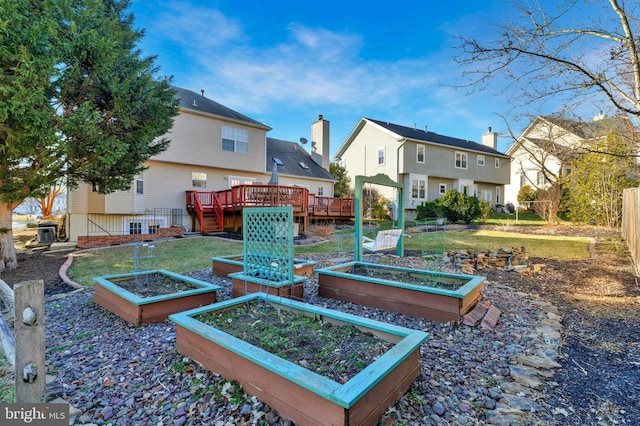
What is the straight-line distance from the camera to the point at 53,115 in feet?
21.7

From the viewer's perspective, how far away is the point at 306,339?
118 inches

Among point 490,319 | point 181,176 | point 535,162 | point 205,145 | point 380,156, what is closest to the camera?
Answer: point 490,319

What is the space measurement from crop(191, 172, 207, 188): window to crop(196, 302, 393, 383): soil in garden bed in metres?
13.0

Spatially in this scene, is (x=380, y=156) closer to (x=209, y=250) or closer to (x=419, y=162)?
(x=419, y=162)

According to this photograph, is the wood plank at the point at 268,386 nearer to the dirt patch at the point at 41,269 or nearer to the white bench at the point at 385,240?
the dirt patch at the point at 41,269

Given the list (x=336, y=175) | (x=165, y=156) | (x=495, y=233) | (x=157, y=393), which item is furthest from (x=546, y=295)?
(x=336, y=175)

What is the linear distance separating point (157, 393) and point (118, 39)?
8579 millimetres

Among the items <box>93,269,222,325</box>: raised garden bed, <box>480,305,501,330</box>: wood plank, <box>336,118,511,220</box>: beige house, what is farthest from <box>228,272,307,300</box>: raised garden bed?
<box>336,118,511,220</box>: beige house

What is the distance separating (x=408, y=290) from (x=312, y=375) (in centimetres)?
270

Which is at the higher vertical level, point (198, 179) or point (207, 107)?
point (207, 107)

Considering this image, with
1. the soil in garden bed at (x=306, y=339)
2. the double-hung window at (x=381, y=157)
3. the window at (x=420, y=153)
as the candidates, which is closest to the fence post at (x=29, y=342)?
the soil in garden bed at (x=306, y=339)

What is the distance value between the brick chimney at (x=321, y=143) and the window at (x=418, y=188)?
6.28 metres

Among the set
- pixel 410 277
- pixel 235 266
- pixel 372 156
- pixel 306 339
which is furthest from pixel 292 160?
pixel 306 339

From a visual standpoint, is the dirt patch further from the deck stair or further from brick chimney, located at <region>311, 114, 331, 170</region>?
brick chimney, located at <region>311, 114, 331, 170</region>
